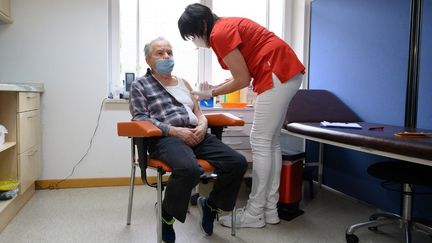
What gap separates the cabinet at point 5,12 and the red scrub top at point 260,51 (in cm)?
165

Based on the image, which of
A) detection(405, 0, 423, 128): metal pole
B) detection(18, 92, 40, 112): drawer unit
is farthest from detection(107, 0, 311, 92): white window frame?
detection(405, 0, 423, 128): metal pole

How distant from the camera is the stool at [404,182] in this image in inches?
58.5

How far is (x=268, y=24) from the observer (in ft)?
11.1

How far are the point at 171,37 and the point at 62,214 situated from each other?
70.5 inches

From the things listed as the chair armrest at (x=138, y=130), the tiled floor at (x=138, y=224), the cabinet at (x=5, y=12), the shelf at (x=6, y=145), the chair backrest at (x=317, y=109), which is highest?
the cabinet at (x=5, y=12)

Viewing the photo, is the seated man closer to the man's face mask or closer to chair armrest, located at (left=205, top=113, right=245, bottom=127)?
chair armrest, located at (left=205, top=113, right=245, bottom=127)

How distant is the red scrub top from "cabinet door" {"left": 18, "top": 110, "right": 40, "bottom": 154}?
1.36 meters

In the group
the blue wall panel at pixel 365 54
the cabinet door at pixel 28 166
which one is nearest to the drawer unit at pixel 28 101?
the cabinet door at pixel 28 166

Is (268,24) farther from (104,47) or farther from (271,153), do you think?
(271,153)

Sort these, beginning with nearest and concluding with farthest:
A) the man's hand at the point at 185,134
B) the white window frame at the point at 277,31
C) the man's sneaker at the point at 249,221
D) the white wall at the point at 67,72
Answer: the man's hand at the point at 185,134 < the man's sneaker at the point at 249,221 < the white wall at the point at 67,72 < the white window frame at the point at 277,31

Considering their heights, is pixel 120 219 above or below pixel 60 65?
below

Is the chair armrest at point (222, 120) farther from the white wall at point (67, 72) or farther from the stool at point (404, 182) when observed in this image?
the white wall at point (67, 72)

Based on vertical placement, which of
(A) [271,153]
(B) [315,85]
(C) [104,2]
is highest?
(C) [104,2]

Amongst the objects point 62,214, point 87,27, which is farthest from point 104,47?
point 62,214
